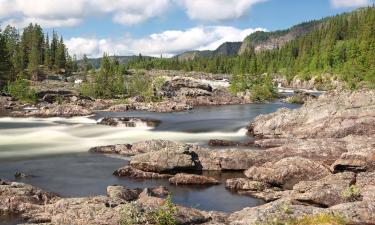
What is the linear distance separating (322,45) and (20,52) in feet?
398

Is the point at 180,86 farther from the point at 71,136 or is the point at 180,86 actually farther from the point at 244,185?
the point at 244,185

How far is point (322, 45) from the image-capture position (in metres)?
198

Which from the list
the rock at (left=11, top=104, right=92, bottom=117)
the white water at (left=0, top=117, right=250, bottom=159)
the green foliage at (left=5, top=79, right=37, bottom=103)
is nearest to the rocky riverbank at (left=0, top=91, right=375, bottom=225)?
the white water at (left=0, top=117, right=250, bottom=159)

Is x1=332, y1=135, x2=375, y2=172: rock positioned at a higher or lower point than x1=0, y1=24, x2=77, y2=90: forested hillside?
lower

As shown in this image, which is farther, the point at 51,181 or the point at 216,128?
the point at 216,128

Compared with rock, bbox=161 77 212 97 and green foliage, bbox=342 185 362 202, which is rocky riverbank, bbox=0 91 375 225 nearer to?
green foliage, bbox=342 185 362 202

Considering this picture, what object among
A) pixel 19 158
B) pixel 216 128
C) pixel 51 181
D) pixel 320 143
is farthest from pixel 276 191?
pixel 216 128

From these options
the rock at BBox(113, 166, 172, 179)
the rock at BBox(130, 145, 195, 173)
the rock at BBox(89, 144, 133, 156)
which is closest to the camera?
the rock at BBox(113, 166, 172, 179)

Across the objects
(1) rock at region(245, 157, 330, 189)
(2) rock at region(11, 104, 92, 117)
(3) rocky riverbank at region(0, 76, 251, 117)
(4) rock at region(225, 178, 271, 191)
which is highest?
(3) rocky riverbank at region(0, 76, 251, 117)

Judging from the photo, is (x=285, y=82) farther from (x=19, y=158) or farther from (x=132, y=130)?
(x=19, y=158)

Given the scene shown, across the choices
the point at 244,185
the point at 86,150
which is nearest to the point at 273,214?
the point at 244,185

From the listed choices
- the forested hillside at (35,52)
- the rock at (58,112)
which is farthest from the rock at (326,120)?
the forested hillside at (35,52)

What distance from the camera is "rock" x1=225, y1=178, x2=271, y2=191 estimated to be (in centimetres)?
3103

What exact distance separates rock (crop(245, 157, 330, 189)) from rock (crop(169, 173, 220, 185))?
10.4ft
